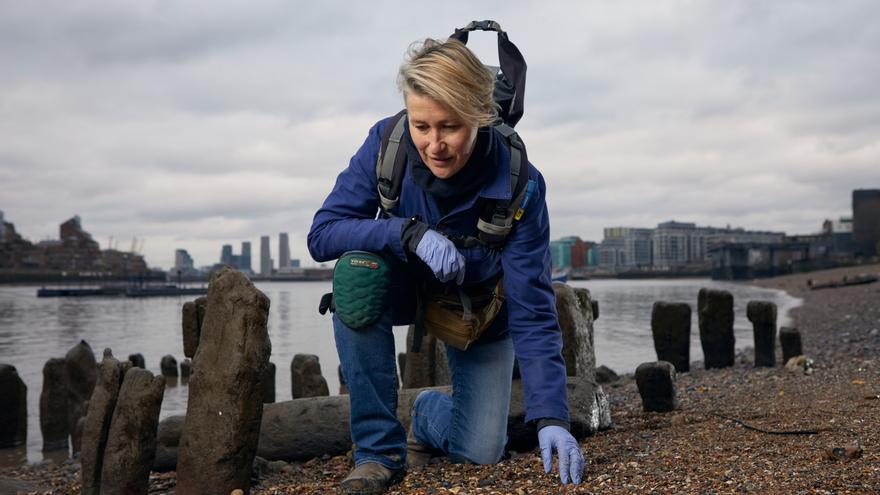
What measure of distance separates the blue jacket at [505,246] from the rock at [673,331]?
723cm

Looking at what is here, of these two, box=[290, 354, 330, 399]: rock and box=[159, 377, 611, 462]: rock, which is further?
box=[290, 354, 330, 399]: rock

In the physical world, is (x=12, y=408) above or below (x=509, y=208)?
below

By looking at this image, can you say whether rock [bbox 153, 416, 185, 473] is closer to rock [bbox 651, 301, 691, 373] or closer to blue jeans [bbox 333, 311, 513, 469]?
blue jeans [bbox 333, 311, 513, 469]

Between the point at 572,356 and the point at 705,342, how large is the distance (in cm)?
511

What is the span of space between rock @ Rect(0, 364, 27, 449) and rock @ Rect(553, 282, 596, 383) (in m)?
6.53

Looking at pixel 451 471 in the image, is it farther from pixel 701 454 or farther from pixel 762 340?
pixel 762 340

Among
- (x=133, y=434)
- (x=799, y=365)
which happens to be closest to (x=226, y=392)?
(x=133, y=434)

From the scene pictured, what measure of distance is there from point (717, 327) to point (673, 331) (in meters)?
0.60

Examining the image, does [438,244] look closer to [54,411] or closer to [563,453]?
[563,453]

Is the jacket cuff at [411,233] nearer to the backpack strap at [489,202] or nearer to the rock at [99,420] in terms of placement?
the backpack strap at [489,202]

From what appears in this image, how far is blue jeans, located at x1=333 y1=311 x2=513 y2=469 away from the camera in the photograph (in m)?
4.05

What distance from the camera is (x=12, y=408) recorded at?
9422 millimetres

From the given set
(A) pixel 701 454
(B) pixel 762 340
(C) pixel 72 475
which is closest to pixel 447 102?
(A) pixel 701 454

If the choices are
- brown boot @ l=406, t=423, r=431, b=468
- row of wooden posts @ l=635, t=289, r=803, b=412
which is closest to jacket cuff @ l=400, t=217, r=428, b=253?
brown boot @ l=406, t=423, r=431, b=468
